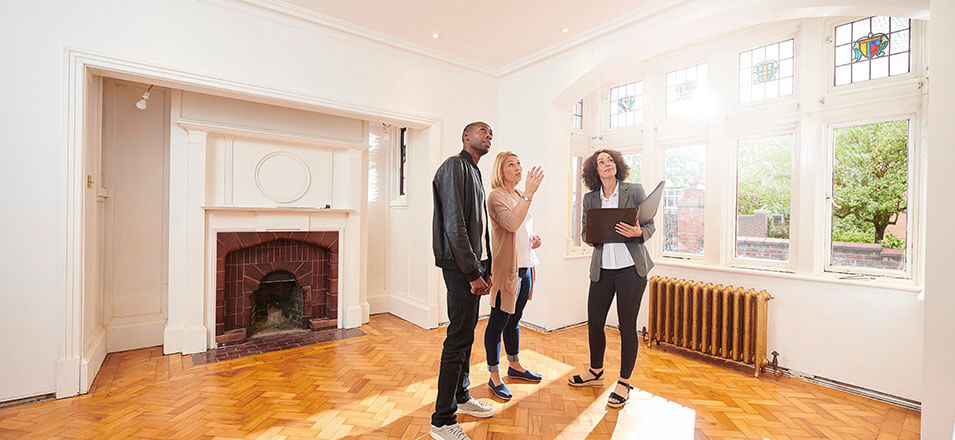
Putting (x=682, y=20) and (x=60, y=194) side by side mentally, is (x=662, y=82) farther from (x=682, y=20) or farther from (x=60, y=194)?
(x=60, y=194)

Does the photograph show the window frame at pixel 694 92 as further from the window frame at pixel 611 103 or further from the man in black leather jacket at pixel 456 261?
the man in black leather jacket at pixel 456 261

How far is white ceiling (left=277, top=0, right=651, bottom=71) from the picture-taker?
11.0 feet

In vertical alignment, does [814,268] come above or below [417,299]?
above

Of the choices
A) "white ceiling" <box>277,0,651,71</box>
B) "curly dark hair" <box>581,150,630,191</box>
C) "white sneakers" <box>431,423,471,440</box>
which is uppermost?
"white ceiling" <box>277,0,651,71</box>

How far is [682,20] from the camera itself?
324 centimetres

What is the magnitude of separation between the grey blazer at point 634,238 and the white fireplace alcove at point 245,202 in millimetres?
Result: 2684

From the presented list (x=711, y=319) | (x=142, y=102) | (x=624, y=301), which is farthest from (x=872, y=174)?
(x=142, y=102)

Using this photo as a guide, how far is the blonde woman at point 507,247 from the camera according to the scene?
227 cm

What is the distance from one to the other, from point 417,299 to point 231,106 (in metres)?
2.71

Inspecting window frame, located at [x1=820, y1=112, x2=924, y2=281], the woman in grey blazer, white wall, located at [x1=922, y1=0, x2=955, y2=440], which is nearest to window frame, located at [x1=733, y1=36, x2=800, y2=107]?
window frame, located at [x1=820, y1=112, x2=924, y2=281]

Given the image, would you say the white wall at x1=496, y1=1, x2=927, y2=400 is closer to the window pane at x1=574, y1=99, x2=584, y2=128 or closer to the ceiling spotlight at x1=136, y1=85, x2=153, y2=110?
the window pane at x1=574, y1=99, x2=584, y2=128

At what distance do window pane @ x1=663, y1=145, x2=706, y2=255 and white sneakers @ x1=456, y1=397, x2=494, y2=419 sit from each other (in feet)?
9.46

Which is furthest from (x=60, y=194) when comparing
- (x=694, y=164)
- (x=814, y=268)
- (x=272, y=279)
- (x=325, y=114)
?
(x=814, y=268)

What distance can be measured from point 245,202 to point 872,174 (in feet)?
17.5
